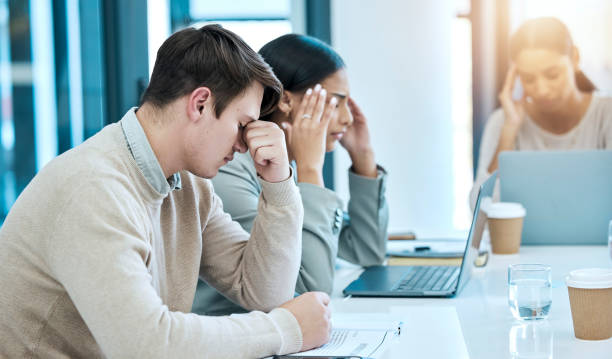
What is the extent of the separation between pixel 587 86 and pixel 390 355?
9.24 ft

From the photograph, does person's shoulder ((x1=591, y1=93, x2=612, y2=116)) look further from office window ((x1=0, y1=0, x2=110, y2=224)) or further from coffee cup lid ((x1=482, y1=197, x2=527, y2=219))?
office window ((x1=0, y1=0, x2=110, y2=224))

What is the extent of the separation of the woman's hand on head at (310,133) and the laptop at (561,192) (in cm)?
61

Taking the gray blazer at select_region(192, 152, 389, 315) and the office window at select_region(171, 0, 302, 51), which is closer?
the gray blazer at select_region(192, 152, 389, 315)

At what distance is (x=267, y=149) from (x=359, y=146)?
30.9 inches

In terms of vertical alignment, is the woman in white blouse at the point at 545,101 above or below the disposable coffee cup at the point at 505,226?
above

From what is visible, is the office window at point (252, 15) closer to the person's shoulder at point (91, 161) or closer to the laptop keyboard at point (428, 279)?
the laptop keyboard at point (428, 279)

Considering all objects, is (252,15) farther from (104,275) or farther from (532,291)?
(104,275)

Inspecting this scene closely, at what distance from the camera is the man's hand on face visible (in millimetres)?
1211

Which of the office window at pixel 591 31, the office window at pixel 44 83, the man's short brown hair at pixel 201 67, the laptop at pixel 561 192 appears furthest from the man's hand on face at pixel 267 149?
the office window at pixel 591 31

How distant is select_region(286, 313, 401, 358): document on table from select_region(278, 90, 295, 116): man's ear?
2.13 feet

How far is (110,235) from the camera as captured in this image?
875 mm

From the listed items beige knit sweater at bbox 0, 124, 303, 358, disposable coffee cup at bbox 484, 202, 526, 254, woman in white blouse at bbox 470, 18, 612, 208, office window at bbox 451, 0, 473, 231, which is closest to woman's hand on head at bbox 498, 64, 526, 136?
woman in white blouse at bbox 470, 18, 612, 208

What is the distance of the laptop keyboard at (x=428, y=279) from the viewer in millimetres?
1459

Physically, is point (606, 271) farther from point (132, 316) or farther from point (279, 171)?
point (132, 316)
